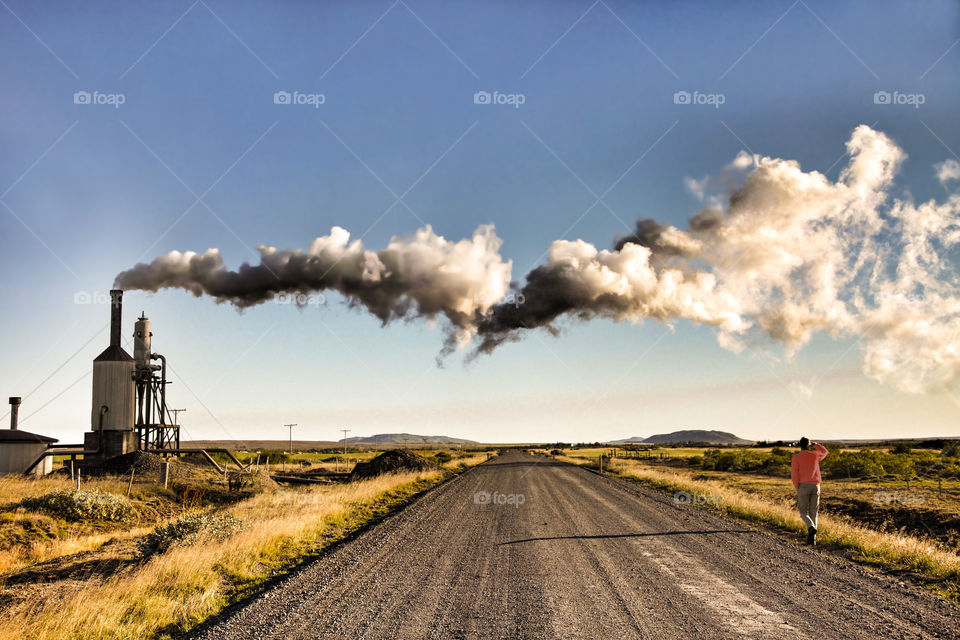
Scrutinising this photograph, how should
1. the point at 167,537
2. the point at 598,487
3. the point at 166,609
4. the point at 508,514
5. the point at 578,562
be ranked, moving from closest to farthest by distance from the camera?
the point at 166,609
the point at 578,562
the point at 167,537
the point at 508,514
the point at 598,487

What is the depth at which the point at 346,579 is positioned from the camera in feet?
31.3

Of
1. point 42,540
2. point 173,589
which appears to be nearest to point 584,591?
point 173,589

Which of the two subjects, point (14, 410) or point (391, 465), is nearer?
point (14, 410)

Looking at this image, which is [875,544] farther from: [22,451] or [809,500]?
[22,451]

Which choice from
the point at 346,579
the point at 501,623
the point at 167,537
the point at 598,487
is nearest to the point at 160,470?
the point at 167,537

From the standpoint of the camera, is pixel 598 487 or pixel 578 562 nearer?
pixel 578 562

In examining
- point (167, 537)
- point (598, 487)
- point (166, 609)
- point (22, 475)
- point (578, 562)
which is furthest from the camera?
point (22, 475)

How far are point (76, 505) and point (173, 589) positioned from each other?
14.5m

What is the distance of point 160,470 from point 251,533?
18.9m

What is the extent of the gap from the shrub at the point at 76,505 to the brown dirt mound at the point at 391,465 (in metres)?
20.3

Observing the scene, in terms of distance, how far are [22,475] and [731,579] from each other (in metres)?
33.9

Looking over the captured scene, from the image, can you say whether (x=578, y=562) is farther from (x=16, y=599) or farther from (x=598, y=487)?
(x=598, y=487)

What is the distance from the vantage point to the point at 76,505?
1992 centimetres

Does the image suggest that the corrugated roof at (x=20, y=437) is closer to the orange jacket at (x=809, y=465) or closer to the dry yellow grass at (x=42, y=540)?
the dry yellow grass at (x=42, y=540)
